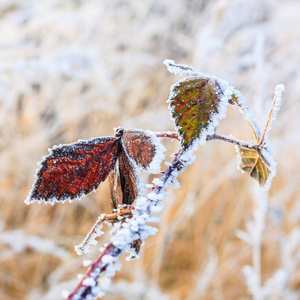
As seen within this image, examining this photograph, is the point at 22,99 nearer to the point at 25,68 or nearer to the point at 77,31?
the point at 77,31

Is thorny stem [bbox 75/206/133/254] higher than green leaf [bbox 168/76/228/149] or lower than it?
lower

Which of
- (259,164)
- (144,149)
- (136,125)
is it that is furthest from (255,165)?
(136,125)

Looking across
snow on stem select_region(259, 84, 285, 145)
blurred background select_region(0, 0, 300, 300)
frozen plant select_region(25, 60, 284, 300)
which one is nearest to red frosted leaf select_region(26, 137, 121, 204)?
frozen plant select_region(25, 60, 284, 300)

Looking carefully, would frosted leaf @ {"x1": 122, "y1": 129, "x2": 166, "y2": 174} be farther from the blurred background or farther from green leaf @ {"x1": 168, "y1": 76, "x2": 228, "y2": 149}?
the blurred background

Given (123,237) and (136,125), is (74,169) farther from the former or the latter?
(136,125)

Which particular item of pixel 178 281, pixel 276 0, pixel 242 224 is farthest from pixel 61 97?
pixel 276 0
